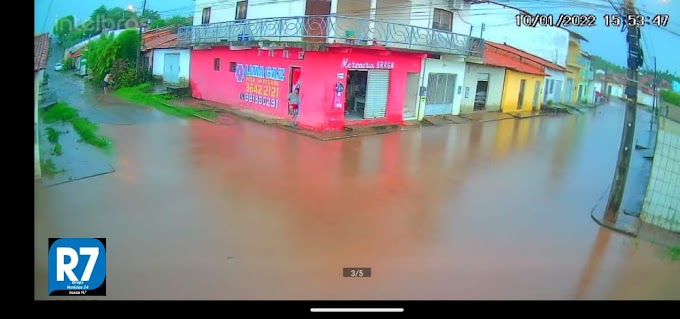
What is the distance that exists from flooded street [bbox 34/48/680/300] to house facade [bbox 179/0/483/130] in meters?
0.23

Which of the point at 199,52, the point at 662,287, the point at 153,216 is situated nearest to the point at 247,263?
the point at 153,216

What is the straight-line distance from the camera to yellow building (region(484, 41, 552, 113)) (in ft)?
8.67

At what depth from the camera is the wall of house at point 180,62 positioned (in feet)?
8.12

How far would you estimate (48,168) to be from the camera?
227cm

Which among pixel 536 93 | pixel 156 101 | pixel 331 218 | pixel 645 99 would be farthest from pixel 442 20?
pixel 156 101

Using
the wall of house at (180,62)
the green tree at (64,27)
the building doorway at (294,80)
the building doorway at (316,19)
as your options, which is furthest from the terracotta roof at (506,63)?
the green tree at (64,27)

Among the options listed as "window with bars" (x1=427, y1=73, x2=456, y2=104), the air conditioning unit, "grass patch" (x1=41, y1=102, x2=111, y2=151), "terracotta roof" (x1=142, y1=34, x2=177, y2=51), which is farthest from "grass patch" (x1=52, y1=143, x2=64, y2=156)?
the air conditioning unit

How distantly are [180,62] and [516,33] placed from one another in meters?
1.61

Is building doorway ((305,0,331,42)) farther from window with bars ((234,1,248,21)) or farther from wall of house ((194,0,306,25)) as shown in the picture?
window with bars ((234,1,248,21))

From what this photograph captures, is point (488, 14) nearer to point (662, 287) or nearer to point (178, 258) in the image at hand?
point (662, 287)

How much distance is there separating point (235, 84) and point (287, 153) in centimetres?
47

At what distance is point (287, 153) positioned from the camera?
2.46m

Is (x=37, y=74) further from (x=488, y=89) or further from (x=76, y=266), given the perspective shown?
(x=488, y=89)

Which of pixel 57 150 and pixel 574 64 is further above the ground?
pixel 574 64
